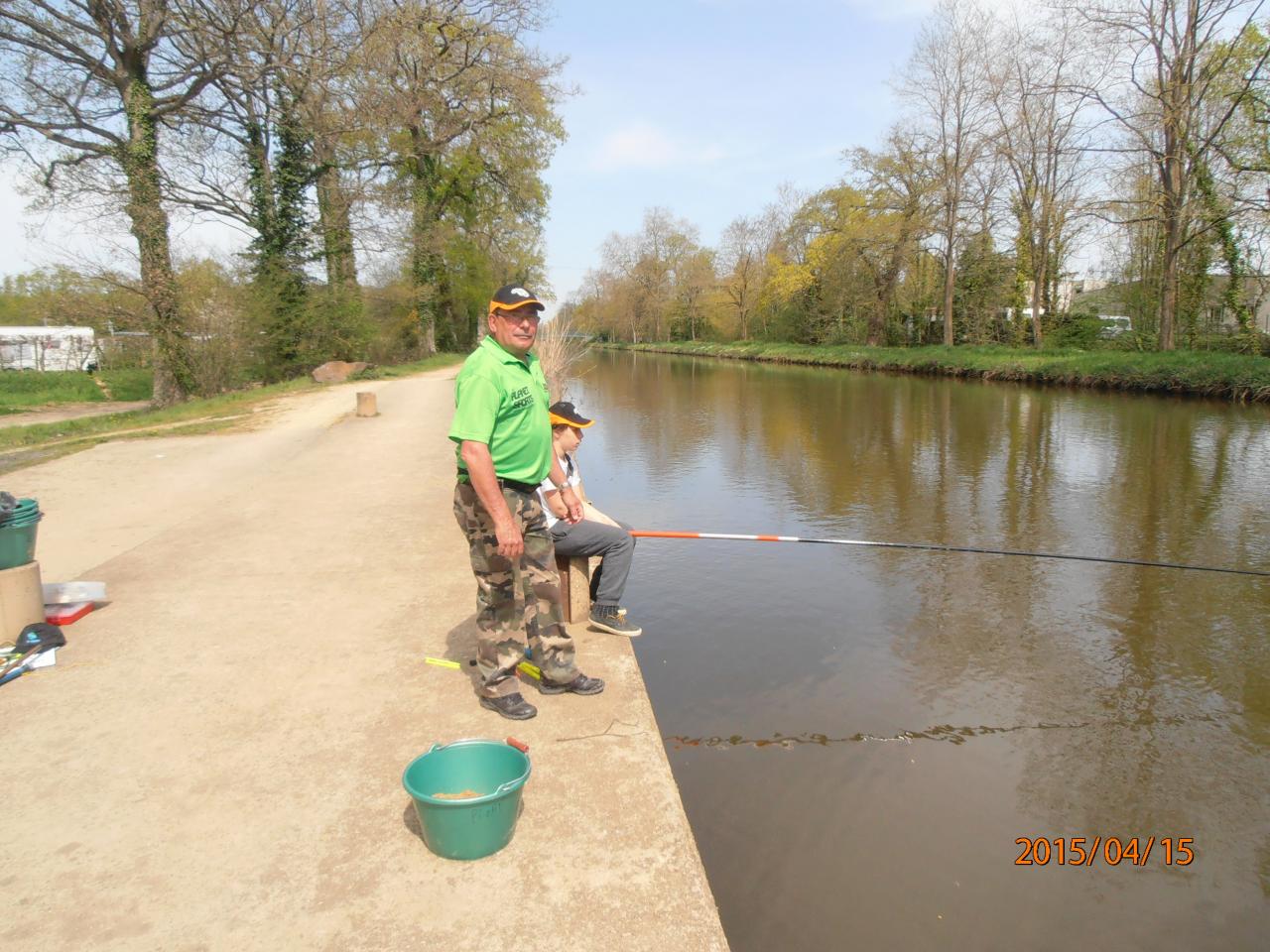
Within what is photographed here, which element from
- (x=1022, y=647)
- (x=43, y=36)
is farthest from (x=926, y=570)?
(x=43, y=36)

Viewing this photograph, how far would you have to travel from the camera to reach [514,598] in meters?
3.41

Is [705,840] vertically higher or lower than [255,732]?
lower

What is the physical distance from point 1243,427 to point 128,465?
60.6ft

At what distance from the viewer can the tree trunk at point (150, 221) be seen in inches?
674

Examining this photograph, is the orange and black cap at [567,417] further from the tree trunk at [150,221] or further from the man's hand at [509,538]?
the tree trunk at [150,221]

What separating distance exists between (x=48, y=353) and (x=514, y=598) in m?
35.4

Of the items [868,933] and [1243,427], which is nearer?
[868,933]

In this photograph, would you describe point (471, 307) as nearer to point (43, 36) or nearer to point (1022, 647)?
point (43, 36)

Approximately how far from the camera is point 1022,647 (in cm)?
536

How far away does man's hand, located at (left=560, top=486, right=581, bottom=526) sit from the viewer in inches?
159

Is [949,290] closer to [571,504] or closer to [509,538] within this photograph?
[571,504]

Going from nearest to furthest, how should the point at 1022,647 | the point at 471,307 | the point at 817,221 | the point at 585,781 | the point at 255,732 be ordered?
the point at 585,781
the point at 255,732
the point at 1022,647
the point at 471,307
the point at 817,221

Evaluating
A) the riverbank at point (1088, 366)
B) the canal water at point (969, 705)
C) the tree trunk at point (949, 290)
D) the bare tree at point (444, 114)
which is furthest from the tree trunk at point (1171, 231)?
the bare tree at point (444, 114)
